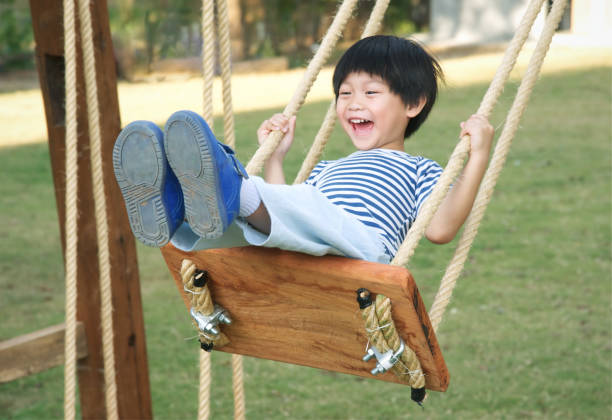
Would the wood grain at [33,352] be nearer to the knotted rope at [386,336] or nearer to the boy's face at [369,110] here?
the boy's face at [369,110]

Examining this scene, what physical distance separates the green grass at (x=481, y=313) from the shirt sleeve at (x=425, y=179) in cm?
63

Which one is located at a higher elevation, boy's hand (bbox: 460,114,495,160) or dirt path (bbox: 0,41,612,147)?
boy's hand (bbox: 460,114,495,160)

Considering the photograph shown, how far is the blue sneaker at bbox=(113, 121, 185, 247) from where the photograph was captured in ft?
4.16

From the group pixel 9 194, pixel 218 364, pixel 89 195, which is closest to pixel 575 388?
pixel 218 364

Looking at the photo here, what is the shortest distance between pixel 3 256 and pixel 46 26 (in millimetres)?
3168

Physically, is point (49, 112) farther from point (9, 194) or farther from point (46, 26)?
point (9, 194)

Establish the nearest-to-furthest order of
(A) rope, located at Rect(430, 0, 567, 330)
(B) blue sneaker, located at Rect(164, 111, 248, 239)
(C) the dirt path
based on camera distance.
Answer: (B) blue sneaker, located at Rect(164, 111, 248, 239), (A) rope, located at Rect(430, 0, 567, 330), (C) the dirt path

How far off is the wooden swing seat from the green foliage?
11581mm

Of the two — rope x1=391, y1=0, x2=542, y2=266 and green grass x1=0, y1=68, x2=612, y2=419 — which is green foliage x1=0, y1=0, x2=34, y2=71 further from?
rope x1=391, y1=0, x2=542, y2=266

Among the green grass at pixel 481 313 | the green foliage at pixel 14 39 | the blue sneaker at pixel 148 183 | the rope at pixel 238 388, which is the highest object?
the blue sneaker at pixel 148 183

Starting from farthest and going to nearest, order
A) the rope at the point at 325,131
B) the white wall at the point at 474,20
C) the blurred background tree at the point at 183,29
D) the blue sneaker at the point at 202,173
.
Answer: the white wall at the point at 474,20 → the blurred background tree at the point at 183,29 → the rope at the point at 325,131 → the blue sneaker at the point at 202,173

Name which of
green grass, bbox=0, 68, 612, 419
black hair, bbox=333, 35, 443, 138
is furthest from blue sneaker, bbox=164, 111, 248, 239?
green grass, bbox=0, 68, 612, 419

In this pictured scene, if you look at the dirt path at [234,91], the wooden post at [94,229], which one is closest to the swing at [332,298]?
the wooden post at [94,229]

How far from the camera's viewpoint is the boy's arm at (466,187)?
1636mm
